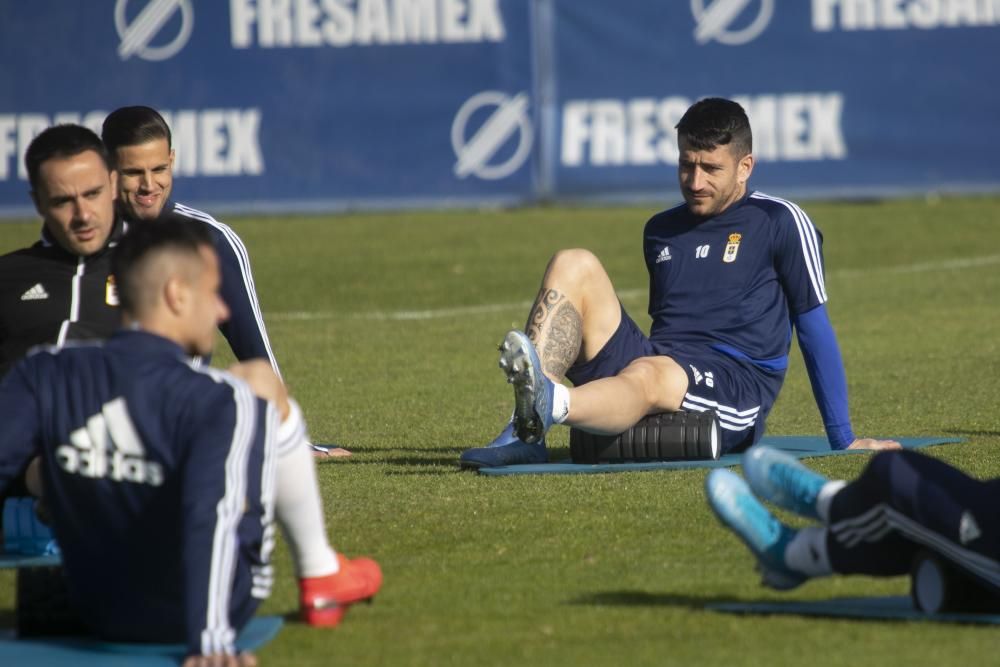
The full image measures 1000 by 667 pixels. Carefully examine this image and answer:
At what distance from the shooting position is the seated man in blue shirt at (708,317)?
743 centimetres

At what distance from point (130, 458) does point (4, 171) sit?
15966 mm

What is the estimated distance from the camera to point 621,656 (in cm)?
452

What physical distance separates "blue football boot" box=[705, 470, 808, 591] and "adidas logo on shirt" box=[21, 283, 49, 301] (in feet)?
8.45

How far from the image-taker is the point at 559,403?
6.92 meters

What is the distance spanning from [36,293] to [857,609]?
305cm

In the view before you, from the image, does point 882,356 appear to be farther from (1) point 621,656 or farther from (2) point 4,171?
(2) point 4,171

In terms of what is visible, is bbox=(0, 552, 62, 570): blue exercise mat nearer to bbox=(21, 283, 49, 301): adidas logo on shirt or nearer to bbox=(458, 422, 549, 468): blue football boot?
bbox=(21, 283, 49, 301): adidas logo on shirt

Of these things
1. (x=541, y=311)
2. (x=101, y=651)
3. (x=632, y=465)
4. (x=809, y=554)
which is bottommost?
(x=632, y=465)

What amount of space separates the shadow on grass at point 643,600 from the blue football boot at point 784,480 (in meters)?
0.37

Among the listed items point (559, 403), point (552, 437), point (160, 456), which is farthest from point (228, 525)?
point (552, 437)

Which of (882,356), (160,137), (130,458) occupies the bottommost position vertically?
(882,356)

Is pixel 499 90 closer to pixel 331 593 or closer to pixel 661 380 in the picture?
pixel 661 380

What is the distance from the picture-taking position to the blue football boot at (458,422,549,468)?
296 inches

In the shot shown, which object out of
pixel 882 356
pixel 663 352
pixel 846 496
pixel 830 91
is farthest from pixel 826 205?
pixel 846 496
